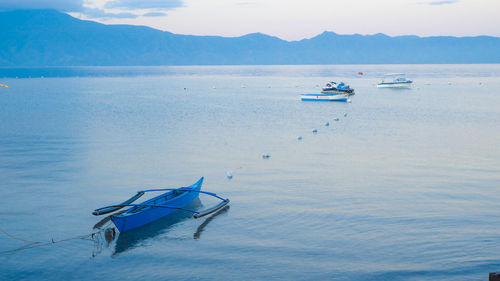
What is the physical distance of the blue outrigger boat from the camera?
1995 centimetres

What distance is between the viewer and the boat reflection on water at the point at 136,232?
18.9 meters

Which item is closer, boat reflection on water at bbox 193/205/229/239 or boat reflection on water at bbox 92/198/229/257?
boat reflection on water at bbox 92/198/229/257

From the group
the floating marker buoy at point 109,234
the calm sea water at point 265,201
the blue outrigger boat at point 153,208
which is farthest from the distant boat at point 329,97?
the floating marker buoy at point 109,234

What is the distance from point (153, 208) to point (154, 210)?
0.11 meters

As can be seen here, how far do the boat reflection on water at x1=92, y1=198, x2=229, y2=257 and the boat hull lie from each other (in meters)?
0.22

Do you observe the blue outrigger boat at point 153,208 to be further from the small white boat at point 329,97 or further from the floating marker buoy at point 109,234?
the small white boat at point 329,97

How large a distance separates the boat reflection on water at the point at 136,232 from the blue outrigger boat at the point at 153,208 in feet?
0.75

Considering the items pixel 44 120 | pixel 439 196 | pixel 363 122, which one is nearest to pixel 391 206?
pixel 439 196

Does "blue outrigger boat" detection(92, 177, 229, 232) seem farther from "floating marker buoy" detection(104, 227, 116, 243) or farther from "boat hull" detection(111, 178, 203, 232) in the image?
"floating marker buoy" detection(104, 227, 116, 243)

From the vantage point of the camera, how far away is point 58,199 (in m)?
24.2

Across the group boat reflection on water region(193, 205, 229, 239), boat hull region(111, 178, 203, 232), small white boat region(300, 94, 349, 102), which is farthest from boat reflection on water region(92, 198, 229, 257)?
small white boat region(300, 94, 349, 102)

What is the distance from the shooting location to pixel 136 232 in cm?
2022

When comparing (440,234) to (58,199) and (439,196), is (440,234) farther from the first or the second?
(58,199)

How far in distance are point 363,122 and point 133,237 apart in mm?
39733
